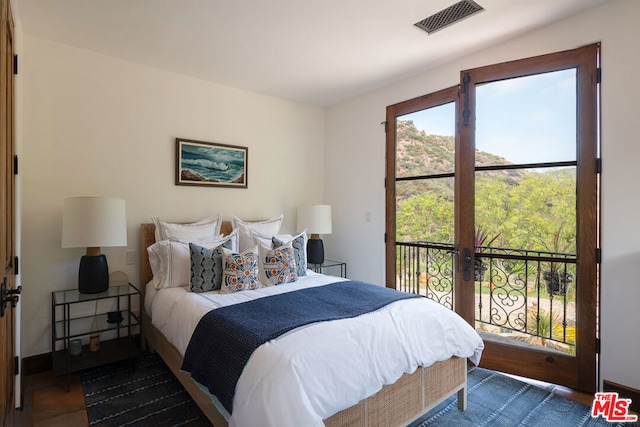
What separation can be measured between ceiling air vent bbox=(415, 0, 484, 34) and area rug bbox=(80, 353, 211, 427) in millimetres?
3142

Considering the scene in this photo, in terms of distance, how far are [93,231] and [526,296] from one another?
3.47 metres

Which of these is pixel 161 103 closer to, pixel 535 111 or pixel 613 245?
pixel 535 111

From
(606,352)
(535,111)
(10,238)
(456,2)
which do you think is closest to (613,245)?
(606,352)

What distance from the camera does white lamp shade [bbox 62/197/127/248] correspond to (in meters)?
2.51

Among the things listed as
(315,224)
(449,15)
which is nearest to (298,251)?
(315,224)

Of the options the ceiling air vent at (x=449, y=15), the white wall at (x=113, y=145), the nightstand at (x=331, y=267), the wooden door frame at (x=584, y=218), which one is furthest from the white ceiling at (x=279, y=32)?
the nightstand at (x=331, y=267)

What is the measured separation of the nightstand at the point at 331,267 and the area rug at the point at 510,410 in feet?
6.38

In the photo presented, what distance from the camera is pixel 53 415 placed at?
2.14 metres

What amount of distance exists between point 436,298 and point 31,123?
3.87 m

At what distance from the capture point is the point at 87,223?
99.5 inches

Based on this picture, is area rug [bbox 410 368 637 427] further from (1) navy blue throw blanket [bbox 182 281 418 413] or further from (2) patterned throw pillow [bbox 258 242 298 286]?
(2) patterned throw pillow [bbox 258 242 298 286]

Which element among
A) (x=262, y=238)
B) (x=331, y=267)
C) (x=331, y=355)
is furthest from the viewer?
(x=331, y=267)

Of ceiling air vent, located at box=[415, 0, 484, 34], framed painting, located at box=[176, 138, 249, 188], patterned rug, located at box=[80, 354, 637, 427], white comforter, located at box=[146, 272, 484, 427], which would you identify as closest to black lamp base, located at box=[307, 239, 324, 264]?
framed painting, located at box=[176, 138, 249, 188]

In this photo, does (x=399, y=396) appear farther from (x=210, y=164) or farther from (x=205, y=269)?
(x=210, y=164)
